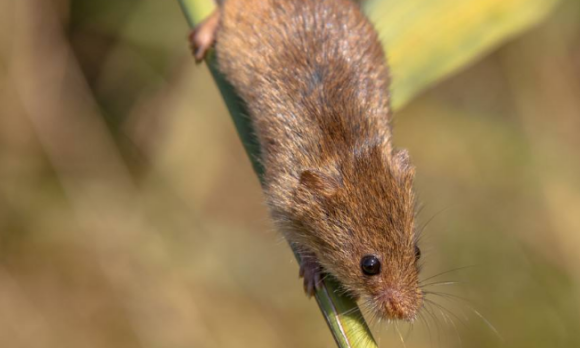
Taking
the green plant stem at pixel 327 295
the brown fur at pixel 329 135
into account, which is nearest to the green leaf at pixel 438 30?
the brown fur at pixel 329 135

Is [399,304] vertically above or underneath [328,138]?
underneath

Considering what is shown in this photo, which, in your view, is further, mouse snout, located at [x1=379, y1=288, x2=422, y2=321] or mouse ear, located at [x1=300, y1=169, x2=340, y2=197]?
mouse ear, located at [x1=300, y1=169, x2=340, y2=197]

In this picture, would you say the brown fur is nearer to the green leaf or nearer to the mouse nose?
the mouse nose

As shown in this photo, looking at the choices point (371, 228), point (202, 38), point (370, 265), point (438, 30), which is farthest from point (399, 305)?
point (202, 38)

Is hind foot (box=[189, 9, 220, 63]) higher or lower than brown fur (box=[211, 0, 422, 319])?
higher

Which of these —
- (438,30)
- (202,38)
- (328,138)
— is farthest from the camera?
(202,38)

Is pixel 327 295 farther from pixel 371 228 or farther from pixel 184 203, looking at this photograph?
pixel 184 203

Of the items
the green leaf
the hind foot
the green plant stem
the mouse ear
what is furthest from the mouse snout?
the hind foot
